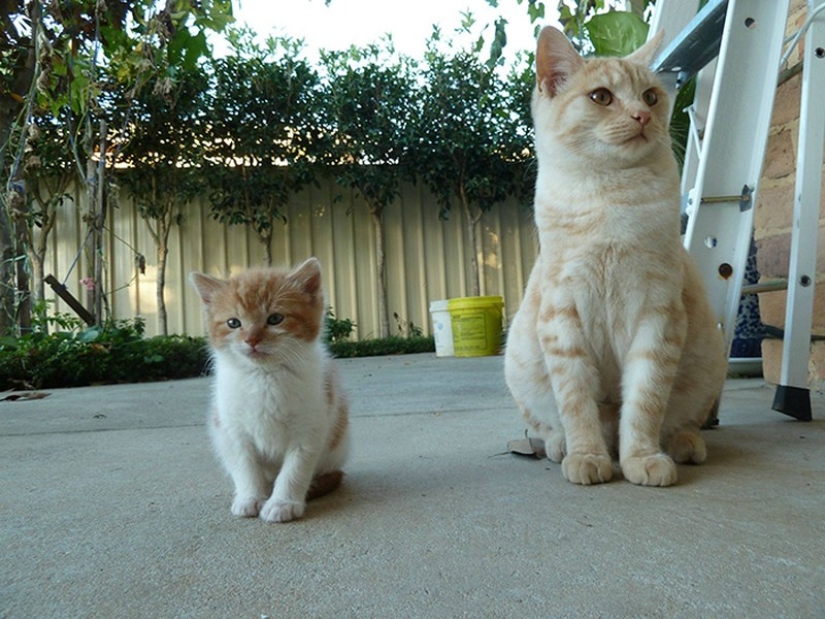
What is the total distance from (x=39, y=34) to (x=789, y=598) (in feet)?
11.8

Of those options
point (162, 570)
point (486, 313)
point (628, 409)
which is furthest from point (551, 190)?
point (486, 313)

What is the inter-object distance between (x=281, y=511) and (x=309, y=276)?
0.49 meters

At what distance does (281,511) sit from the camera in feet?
3.86

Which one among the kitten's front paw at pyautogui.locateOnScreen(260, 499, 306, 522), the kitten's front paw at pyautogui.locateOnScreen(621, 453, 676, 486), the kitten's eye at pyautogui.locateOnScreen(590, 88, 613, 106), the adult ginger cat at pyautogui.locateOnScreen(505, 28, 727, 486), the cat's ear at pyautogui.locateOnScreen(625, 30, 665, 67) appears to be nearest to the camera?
the kitten's front paw at pyautogui.locateOnScreen(260, 499, 306, 522)

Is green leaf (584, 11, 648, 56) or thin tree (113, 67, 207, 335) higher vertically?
thin tree (113, 67, 207, 335)

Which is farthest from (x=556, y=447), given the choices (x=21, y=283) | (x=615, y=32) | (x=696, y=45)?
(x=21, y=283)

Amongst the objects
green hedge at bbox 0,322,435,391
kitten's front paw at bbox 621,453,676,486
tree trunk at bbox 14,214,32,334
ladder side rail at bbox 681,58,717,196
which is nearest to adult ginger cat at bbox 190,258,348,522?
kitten's front paw at bbox 621,453,676,486

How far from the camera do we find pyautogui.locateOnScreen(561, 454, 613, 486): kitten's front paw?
4.42 feet

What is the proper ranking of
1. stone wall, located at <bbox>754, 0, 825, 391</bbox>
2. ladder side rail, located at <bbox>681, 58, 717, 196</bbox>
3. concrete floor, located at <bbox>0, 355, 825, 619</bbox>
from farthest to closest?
stone wall, located at <bbox>754, 0, 825, 391</bbox> < ladder side rail, located at <bbox>681, 58, 717, 196</bbox> < concrete floor, located at <bbox>0, 355, 825, 619</bbox>

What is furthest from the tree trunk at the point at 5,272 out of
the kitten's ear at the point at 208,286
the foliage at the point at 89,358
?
the kitten's ear at the point at 208,286

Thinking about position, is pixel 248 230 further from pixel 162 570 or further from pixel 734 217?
pixel 162 570

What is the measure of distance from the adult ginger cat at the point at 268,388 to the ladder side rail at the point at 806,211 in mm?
1394

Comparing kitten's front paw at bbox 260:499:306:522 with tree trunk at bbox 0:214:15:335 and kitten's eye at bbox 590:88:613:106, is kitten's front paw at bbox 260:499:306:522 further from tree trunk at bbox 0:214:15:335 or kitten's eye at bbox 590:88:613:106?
tree trunk at bbox 0:214:15:335

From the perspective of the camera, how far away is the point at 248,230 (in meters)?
7.27
